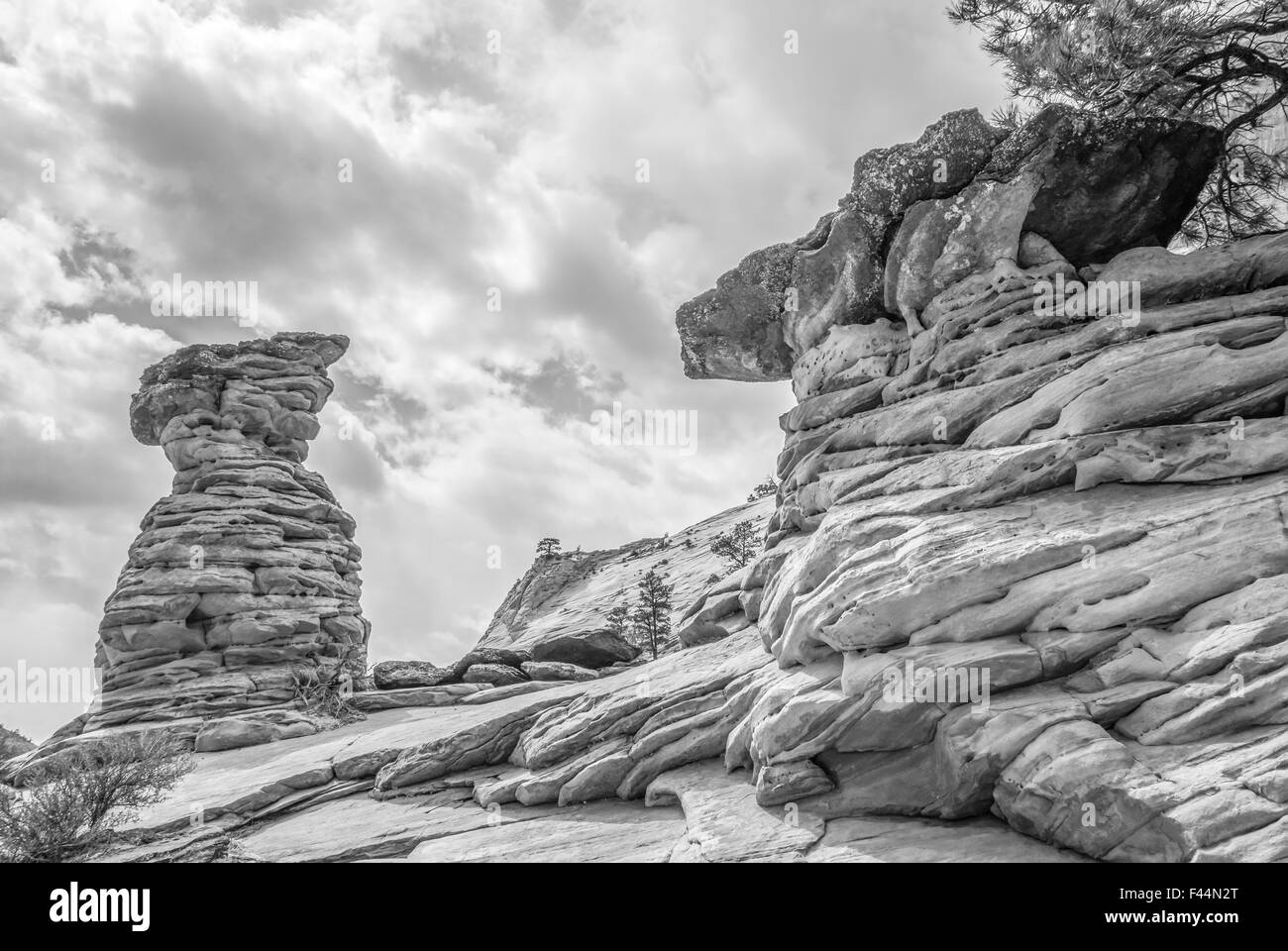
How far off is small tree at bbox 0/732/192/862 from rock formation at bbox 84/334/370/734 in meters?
8.15

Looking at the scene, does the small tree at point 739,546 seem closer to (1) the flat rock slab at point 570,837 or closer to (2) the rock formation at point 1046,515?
(2) the rock formation at point 1046,515

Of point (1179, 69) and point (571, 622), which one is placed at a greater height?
point (1179, 69)

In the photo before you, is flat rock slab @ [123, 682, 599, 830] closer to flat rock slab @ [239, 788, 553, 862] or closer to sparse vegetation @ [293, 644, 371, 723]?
flat rock slab @ [239, 788, 553, 862]

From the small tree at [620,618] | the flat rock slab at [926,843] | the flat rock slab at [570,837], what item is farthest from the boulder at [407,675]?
the flat rock slab at [926,843]

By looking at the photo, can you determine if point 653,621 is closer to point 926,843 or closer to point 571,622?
point 571,622

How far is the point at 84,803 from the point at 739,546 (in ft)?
152

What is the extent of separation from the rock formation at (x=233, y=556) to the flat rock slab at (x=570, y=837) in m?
18.6

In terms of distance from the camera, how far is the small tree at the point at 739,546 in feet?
168

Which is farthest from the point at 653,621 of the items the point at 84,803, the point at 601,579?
Result: the point at 84,803

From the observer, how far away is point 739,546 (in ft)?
196

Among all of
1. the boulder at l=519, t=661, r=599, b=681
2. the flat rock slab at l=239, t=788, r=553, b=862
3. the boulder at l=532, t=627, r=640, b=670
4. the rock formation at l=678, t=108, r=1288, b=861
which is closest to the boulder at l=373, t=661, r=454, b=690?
the boulder at l=519, t=661, r=599, b=681

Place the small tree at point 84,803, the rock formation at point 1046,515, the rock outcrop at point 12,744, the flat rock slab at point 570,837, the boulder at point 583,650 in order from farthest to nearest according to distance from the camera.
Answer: the rock outcrop at point 12,744
the boulder at point 583,650
the small tree at point 84,803
the flat rock slab at point 570,837
the rock formation at point 1046,515

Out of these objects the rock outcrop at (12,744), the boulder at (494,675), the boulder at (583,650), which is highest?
the boulder at (583,650)
